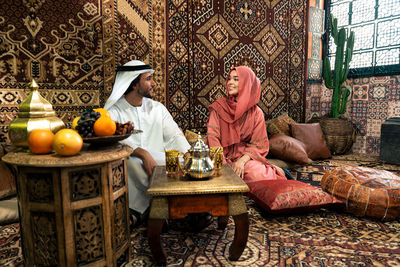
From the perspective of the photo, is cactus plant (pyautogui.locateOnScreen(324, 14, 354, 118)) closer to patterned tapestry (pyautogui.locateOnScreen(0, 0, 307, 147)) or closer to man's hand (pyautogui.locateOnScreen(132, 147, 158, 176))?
patterned tapestry (pyautogui.locateOnScreen(0, 0, 307, 147))

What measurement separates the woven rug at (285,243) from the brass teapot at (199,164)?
2.05 ft

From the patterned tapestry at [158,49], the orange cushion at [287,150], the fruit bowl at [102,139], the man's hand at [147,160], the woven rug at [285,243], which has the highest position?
the patterned tapestry at [158,49]

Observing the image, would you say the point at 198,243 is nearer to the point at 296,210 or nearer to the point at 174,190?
the point at 174,190

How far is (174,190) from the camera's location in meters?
1.71

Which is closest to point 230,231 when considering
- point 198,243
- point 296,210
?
point 198,243

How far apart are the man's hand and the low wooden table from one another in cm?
73

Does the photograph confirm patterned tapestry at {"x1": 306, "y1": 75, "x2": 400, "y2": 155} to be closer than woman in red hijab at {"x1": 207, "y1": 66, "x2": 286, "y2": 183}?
No

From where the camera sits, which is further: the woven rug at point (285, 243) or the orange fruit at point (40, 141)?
the woven rug at point (285, 243)

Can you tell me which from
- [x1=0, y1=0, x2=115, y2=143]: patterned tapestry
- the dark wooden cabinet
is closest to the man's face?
[x1=0, y1=0, x2=115, y2=143]: patterned tapestry

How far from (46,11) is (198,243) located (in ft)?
10.2

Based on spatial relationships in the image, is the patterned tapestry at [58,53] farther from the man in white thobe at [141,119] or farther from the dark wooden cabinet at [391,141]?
the dark wooden cabinet at [391,141]

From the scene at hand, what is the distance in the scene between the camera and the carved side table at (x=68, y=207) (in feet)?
4.77

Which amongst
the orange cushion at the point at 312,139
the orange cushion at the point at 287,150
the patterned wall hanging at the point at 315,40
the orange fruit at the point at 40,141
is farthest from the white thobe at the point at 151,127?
the patterned wall hanging at the point at 315,40

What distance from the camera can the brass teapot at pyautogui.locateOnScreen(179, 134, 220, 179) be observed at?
1854 mm
